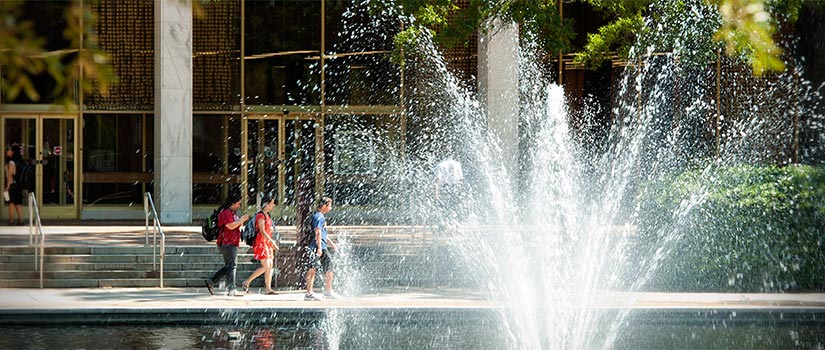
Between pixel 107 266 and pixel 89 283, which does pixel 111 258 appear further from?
pixel 89 283

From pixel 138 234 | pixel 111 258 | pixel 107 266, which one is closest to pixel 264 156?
pixel 138 234

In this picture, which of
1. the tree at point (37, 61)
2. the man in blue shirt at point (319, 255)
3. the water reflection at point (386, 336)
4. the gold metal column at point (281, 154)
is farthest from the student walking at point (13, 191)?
the tree at point (37, 61)

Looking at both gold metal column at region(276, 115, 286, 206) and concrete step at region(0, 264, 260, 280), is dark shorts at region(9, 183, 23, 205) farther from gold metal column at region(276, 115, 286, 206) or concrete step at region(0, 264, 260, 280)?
concrete step at region(0, 264, 260, 280)

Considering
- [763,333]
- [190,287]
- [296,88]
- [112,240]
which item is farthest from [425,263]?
[296,88]

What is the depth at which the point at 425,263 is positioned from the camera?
20.6 meters

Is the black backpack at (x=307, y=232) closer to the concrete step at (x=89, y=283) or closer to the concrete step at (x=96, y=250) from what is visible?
the concrete step at (x=89, y=283)

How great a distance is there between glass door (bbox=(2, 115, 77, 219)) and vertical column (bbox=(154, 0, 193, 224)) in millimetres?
2440

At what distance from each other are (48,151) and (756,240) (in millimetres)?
16670

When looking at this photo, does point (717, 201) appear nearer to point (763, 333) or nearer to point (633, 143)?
point (763, 333)

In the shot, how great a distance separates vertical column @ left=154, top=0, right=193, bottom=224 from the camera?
27.3 metres

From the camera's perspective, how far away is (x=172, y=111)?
90.0ft

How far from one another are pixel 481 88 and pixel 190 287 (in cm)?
1074

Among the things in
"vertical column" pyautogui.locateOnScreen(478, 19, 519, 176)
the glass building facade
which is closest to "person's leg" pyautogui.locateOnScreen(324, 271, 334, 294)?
"vertical column" pyautogui.locateOnScreen(478, 19, 519, 176)

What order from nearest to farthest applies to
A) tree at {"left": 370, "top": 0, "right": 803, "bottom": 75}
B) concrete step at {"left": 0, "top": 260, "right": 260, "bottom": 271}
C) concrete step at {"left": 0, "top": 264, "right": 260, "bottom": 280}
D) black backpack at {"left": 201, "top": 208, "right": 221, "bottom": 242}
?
black backpack at {"left": 201, "top": 208, "right": 221, "bottom": 242} < concrete step at {"left": 0, "top": 264, "right": 260, "bottom": 280} < concrete step at {"left": 0, "top": 260, "right": 260, "bottom": 271} < tree at {"left": 370, "top": 0, "right": 803, "bottom": 75}
